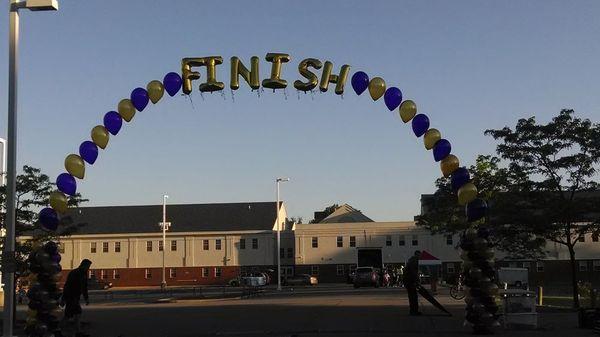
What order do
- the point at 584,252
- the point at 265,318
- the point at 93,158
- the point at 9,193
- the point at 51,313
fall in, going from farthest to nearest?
the point at 584,252, the point at 265,318, the point at 93,158, the point at 51,313, the point at 9,193

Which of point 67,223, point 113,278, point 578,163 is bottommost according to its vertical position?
point 113,278

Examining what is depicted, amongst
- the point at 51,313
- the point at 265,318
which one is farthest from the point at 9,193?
the point at 265,318

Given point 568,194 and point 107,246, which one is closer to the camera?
point 568,194

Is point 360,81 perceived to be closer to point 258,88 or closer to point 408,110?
point 408,110

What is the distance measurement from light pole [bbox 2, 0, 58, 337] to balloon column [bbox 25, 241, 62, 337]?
91cm

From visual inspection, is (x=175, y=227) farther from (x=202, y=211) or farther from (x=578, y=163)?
(x=578, y=163)

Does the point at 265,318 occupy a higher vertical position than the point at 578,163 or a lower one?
lower

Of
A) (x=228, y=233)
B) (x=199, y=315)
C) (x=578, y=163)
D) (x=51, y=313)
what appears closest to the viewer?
(x=51, y=313)

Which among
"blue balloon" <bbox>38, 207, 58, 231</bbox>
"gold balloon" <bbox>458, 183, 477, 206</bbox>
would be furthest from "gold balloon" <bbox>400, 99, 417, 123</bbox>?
"blue balloon" <bbox>38, 207, 58, 231</bbox>

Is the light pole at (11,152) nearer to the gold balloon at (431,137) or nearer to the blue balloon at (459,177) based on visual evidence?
the gold balloon at (431,137)

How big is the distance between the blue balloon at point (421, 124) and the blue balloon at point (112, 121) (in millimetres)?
7503

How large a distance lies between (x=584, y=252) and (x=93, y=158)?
65.1 meters

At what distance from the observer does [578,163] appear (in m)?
24.8

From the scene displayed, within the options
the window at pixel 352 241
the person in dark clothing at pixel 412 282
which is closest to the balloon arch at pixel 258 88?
the person in dark clothing at pixel 412 282
